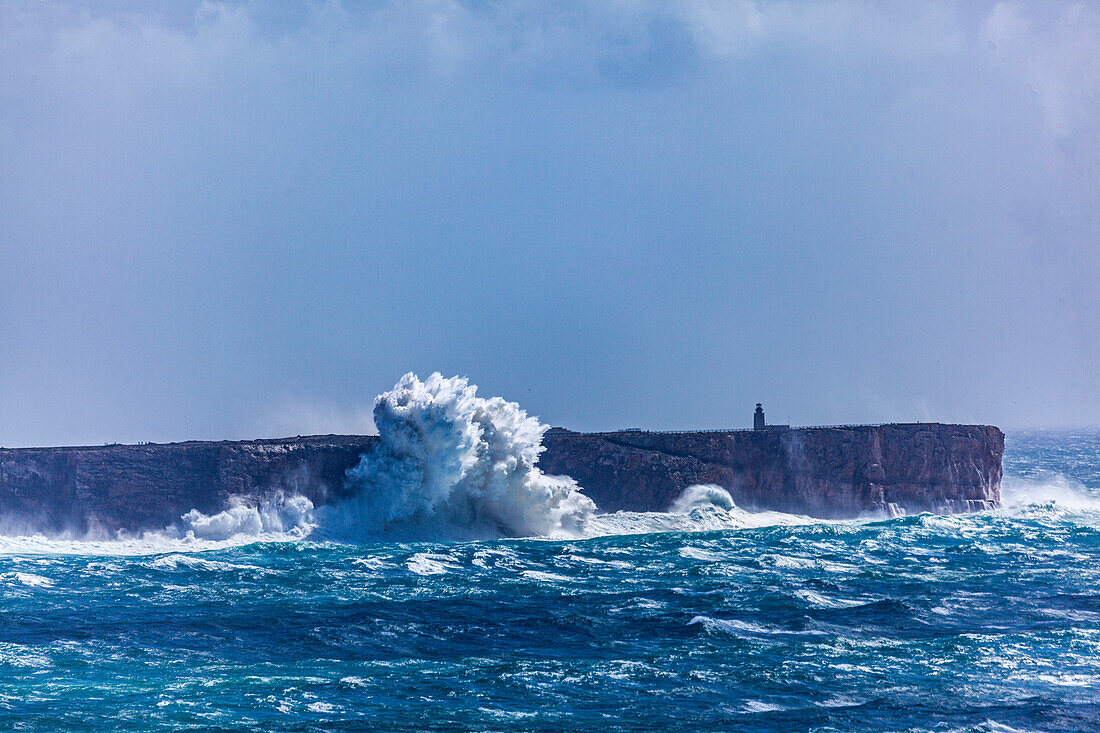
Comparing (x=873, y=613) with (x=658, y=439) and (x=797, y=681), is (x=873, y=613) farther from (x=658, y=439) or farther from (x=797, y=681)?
(x=658, y=439)

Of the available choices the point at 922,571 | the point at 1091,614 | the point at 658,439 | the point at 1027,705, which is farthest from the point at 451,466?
the point at 1027,705

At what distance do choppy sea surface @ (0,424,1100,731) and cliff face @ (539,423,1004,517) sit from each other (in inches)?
326

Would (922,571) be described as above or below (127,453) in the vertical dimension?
below

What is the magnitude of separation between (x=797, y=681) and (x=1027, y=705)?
132 inches

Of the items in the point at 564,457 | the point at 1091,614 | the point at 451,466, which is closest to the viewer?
the point at 1091,614

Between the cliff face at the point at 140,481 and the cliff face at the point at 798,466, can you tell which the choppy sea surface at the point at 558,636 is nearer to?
the cliff face at the point at 140,481

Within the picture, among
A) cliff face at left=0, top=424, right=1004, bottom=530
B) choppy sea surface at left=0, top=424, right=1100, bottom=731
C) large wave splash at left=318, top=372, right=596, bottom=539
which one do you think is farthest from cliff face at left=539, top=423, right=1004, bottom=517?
choppy sea surface at left=0, top=424, right=1100, bottom=731

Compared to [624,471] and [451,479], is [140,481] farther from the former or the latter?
[624,471]

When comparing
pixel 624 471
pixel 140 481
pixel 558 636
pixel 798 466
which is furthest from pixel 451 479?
pixel 558 636

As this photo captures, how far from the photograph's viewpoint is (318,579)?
29.9 m

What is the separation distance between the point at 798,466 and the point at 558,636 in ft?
90.4

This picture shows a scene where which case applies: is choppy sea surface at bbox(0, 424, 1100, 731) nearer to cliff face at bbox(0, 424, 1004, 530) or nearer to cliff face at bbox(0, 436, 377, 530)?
cliff face at bbox(0, 436, 377, 530)

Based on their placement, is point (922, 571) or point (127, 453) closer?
point (922, 571)

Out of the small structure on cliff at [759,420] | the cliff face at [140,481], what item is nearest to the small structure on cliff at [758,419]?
the small structure on cliff at [759,420]
